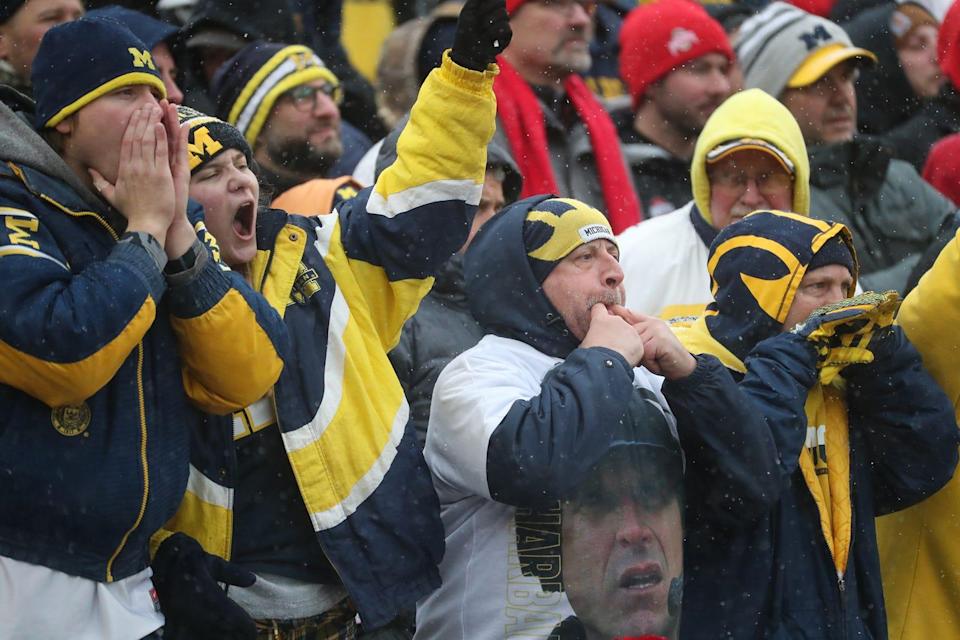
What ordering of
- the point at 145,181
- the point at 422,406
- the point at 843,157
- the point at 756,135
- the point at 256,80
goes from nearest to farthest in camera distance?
the point at 145,181
the point at 422,406
the point at 756,135
the point at 256,80
the point at 843,157

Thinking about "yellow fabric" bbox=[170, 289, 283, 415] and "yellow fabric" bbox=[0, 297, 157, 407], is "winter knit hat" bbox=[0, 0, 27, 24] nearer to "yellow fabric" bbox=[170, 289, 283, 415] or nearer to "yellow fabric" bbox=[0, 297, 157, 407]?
"yellow fabric" bbox=[170, 289, 283, 415]

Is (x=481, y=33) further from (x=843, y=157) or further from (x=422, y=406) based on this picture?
(x=843, y=157)

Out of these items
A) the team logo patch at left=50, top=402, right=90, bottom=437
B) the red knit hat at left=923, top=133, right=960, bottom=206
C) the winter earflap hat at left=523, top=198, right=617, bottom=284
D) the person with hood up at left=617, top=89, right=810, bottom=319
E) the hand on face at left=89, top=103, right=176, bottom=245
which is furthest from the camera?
the red knit hat at left=923, top=133, right=960, bottom=206

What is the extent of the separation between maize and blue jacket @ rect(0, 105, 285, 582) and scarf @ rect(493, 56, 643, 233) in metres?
3.09

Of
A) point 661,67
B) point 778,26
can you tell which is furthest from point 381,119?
point 778,26

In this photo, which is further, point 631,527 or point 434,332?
point 434,332

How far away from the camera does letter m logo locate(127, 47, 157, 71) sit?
12.9 feet

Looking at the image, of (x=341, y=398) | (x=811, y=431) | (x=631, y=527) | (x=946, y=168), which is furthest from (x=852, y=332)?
(x=946, y=168)

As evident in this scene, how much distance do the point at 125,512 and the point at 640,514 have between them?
4.51 feet

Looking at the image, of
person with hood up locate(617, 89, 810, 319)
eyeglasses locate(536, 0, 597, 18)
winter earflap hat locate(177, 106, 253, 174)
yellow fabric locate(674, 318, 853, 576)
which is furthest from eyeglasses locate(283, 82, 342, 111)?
yellow fabric locate(674, 318, 853, 576)

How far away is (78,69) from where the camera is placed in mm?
3863

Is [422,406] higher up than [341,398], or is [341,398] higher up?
[341,398]

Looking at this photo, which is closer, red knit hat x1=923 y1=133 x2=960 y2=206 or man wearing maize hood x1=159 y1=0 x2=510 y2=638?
man wearing maize hood x1=159 y1=0 x2=510 y2=638

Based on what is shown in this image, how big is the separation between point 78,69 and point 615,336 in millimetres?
1531
